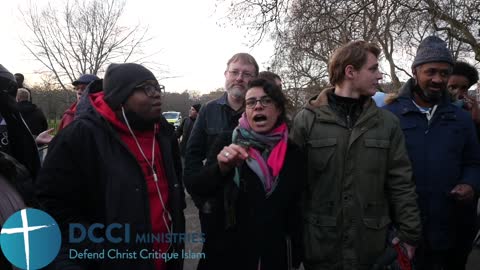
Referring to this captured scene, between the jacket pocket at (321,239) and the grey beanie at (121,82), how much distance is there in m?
1.31

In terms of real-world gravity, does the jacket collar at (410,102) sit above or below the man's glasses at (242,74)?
below

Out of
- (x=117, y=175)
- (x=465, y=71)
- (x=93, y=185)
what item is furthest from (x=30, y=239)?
(x=465, y=71)

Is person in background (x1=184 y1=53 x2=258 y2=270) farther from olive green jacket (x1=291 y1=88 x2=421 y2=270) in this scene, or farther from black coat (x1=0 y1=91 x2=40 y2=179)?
black coat (x1=0 y1=91 x2=40 y2=179)

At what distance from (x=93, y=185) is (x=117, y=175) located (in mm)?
124

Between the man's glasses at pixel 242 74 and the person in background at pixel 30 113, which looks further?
the person in background at pixel 30 113

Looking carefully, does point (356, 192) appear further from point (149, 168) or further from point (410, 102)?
point (149, 168)

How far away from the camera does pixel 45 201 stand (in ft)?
6.14

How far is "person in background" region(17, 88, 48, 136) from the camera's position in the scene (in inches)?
231

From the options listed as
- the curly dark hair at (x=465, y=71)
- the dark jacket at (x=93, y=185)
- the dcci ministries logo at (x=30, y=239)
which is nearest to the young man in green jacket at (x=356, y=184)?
the dark jacket at (x=93, y=185)

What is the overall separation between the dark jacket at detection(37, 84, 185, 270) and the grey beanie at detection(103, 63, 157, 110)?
0.12 meters

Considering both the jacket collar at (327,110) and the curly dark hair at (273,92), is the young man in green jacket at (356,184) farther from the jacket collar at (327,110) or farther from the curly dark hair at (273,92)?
the curly dark hair at (273,92)

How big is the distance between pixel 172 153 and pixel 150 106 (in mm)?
428

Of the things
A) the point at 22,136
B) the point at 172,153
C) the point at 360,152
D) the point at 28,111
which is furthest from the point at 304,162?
the point at 28,111

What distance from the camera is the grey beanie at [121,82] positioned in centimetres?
212
